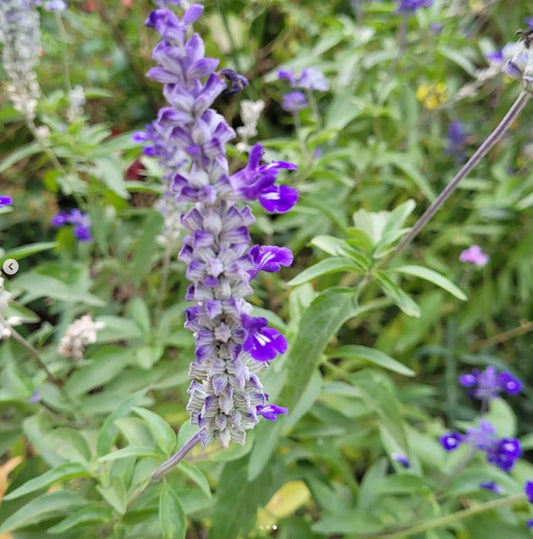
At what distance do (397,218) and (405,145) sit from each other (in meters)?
1.66

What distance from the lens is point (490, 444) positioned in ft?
6.30

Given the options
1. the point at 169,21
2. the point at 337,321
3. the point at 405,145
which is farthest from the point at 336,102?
the point at 169,21

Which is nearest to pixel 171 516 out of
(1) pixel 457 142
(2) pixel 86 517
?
(2) pixel 86 517

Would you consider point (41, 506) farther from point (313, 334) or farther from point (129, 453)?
point (313, 334)

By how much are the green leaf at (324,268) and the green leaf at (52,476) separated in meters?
0.66

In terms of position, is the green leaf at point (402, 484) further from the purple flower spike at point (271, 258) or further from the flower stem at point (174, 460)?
the purple flower spike at point (271, 258)

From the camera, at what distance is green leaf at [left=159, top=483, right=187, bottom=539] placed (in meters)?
1.17

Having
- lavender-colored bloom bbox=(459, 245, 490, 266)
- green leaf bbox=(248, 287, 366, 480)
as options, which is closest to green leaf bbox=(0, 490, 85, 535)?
green leaf bbox=(248, 287, 366, 480)

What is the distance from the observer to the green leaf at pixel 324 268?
1.37 meters

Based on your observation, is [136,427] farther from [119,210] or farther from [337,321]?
[119,210]

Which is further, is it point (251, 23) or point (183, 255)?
point (251, 23)

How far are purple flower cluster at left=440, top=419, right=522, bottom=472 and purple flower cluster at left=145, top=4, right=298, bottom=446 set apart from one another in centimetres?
109

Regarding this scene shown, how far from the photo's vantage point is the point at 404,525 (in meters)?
1.97

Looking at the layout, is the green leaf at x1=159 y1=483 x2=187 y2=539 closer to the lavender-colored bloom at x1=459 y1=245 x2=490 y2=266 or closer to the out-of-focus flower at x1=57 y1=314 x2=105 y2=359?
the out-of-focus flower at x1=57 y1=314 x2=105 y2=359
